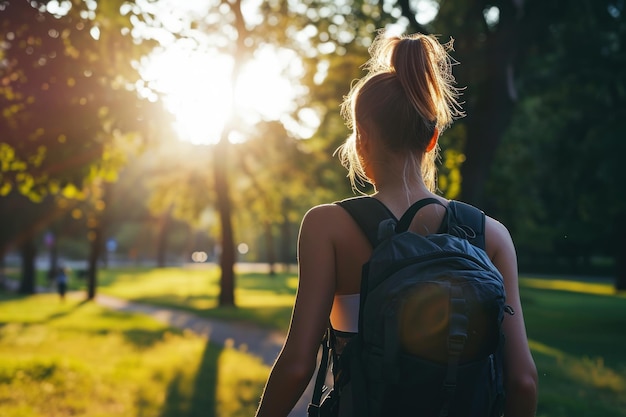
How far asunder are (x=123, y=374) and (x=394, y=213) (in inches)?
407

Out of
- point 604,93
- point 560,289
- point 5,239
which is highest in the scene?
point 604,93

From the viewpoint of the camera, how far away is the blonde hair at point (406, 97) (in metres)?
2.09

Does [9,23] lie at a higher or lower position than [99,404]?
higher

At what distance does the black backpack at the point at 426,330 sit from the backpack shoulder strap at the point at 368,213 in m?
0.05

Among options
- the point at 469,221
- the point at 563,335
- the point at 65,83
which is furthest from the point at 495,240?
the point at 563,335

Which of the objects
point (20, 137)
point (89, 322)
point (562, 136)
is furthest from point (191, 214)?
point (20, 137)

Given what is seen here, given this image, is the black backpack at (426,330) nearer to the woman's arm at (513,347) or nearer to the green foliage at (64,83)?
the woman's arm at (513,347)

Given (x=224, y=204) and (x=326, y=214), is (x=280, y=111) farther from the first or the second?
(x=326, y=214)

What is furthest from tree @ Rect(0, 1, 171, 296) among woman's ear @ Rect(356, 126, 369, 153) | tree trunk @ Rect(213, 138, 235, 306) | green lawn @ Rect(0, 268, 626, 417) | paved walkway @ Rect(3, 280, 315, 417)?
tree trunk @ Rect(213, 138, 235, 306)

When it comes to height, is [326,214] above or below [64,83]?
below

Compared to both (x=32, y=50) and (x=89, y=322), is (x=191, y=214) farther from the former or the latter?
(x=32, y=50)

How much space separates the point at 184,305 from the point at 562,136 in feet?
51.7

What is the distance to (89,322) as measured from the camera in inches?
913

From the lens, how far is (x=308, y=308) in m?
2.06
